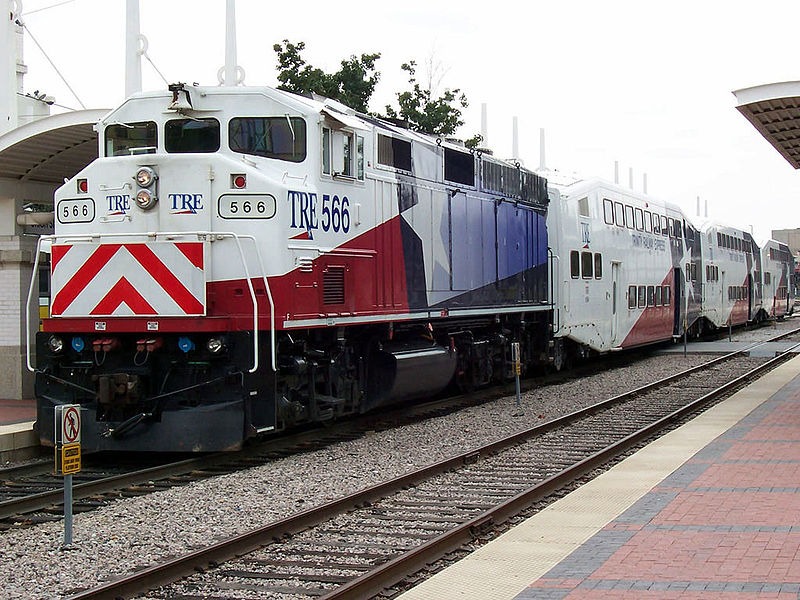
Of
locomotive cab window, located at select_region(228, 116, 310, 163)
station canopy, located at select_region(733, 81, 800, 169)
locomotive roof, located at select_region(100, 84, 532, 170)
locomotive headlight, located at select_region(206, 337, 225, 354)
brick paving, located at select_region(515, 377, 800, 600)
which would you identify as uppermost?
station canopy, located at select_region(733, 81, 800, 169)

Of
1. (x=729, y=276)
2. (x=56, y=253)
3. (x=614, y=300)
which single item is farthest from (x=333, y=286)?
(x=729, y=276)

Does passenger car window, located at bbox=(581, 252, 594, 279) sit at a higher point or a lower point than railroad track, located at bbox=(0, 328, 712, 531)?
higher

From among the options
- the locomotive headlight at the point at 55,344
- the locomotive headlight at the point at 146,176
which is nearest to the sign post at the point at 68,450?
the locomotive headlight at the point at 55,344

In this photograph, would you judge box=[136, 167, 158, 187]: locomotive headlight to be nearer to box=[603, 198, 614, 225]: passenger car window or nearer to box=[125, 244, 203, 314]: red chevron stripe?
box=[125, 244, 203, 314]: red chevron stripe

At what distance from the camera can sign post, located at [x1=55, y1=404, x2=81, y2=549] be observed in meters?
7.27

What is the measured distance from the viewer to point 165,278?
34.0 feet

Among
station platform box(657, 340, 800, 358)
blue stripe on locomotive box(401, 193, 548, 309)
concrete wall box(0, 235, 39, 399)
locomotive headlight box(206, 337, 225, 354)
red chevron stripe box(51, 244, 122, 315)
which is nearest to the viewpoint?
locomotive headlight box(206, 337, 225, 354)

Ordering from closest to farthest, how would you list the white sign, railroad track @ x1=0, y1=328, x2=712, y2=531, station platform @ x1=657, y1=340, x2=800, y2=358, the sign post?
the sign post < the white sign < railroad track @ x1=0, y1=328, x2=712, y2=531 < station platform @ x1=657, y1=340, x2=800, y2=358

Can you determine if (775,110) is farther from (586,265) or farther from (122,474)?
(122,474)

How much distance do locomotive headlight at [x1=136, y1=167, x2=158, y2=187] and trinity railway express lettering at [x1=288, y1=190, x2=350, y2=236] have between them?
1476 mm

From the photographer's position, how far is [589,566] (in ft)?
20.7

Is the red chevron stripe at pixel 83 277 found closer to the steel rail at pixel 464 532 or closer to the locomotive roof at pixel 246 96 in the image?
the locomotive roof at pixel 246 96

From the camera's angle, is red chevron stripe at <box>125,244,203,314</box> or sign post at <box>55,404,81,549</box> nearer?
sign post at <box>55,404,81,549</box>

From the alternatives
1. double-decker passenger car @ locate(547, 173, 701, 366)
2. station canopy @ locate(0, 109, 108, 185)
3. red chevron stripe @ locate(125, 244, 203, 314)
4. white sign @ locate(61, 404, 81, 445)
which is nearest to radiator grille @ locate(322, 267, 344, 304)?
red chevron stripe @ locate(125, 244, 203, 314)
